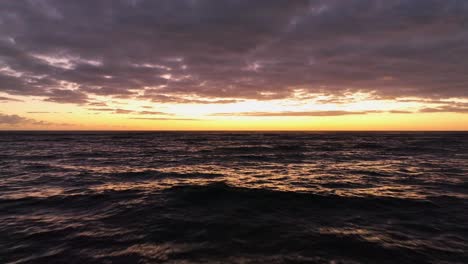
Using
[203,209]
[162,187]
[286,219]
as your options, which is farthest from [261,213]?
[162,187]

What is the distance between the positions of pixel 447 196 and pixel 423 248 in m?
9.06

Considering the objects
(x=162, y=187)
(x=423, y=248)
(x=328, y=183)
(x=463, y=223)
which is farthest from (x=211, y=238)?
(x=328, y=183)

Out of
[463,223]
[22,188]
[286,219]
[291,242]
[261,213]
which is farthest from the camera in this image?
[22,188]

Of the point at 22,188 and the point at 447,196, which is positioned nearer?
the point at 447,196

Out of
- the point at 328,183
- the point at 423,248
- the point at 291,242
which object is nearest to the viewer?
the point at 423,248

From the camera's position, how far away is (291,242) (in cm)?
906

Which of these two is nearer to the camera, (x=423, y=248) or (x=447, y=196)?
(x=423, y=248)

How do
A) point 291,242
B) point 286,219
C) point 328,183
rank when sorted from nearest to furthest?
point 291,242
point 286,219
point 328,183

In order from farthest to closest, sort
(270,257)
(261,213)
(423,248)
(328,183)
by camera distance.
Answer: (328,183) < (261,213) < (423,248) < (270,257)

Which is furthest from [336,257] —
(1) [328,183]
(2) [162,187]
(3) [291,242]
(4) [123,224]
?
(2) [162,187]

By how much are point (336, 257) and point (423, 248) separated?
3113 millimetres

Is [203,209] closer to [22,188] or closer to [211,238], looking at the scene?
[211,238]

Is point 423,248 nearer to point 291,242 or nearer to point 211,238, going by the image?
point 291,242

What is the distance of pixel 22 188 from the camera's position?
1741cm
